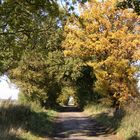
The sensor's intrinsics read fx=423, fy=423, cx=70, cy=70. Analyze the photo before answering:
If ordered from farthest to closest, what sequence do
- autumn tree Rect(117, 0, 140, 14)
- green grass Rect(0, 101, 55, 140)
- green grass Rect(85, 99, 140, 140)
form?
green grass Rect(85, 99, 140, 140) < green grass Rect(0, 101, 55, 140) < autumn tree Rect(117, 0, 140, 14)

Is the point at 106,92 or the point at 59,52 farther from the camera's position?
the point at 59,52

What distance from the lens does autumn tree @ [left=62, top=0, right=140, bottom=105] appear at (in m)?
27.1

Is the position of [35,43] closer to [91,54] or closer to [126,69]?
[126,69]

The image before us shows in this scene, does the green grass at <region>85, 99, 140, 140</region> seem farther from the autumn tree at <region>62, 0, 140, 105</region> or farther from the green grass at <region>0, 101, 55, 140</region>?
the green grass at <region>0, 101, 55, 140</region>

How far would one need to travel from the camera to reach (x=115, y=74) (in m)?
26.6

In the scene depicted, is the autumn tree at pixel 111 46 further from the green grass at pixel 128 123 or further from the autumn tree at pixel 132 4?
the autumn tree at pixel 132 4

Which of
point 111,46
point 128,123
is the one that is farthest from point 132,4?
point 111,46

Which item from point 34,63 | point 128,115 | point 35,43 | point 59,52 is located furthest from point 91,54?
point 59,52

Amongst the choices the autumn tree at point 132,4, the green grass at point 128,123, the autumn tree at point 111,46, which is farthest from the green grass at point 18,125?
the autumn tree at point 132,4

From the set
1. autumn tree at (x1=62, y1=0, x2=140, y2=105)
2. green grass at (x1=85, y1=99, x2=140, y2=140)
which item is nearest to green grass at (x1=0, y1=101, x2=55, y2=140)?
green grass at (x1=85, y1=99, x2=140, y2=140)

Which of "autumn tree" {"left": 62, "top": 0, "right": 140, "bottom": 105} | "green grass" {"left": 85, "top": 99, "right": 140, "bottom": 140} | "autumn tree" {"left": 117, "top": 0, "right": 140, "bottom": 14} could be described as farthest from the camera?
"autumn tree" {"left": 62, "top": 0, "right": 140, "bottom": 105}

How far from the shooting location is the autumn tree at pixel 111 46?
2711 centimetres

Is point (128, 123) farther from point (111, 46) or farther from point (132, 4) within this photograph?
point (132, 4)

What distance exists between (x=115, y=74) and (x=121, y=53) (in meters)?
1.87
